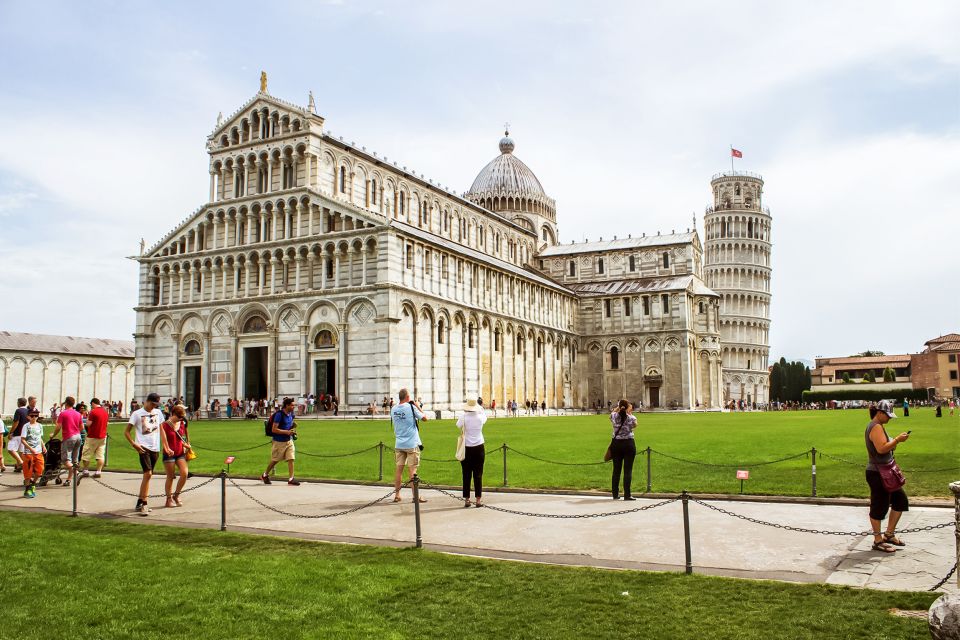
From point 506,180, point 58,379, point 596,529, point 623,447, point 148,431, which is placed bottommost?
point 596,529

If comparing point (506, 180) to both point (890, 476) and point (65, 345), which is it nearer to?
point (65, 345)

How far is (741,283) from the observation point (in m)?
112

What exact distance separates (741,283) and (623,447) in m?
103

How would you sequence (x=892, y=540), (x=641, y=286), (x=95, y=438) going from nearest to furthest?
(x=892, y=540)
(x=95, y=438)
(x=641, y=286)

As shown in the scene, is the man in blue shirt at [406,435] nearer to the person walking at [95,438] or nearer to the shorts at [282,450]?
the shorts at [282,450]

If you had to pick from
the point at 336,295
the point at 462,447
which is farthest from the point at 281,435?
the point at 336,295

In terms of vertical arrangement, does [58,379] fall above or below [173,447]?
above

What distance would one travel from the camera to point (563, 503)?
15008 mm

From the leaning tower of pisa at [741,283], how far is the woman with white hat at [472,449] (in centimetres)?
9900

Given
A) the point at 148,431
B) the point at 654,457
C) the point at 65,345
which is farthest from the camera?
the point at 65,345

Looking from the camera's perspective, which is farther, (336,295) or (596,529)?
(336,295)

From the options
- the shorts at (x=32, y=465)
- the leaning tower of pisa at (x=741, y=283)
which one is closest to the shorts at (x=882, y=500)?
the shorts at (x=32, y=465)

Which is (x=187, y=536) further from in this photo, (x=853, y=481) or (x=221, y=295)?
(x=221, y=295)

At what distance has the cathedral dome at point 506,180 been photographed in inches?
3408
